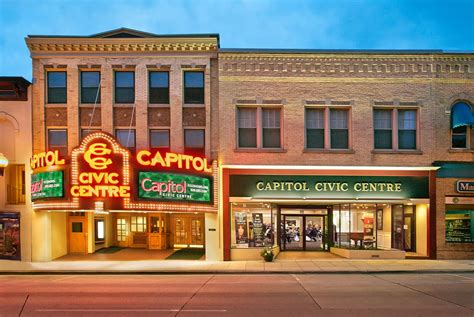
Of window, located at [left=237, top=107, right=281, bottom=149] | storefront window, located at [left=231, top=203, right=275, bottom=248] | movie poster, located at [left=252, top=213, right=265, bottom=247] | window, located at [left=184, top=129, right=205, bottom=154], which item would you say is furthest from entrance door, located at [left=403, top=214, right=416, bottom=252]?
window, located at [left=184, top=129, right=205, bottom=154]

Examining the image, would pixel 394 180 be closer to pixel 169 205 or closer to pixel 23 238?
pixel 169 205

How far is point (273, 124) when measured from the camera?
2103 cm

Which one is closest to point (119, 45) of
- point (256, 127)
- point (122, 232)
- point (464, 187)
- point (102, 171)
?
point (102, 171)

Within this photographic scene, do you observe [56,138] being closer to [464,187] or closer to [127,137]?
[127,137]

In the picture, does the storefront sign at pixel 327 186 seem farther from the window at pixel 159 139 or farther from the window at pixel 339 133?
the window at pixel 159 139

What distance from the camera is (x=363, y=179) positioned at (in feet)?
67.8

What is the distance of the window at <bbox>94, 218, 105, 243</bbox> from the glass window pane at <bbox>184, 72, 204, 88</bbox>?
411 inches

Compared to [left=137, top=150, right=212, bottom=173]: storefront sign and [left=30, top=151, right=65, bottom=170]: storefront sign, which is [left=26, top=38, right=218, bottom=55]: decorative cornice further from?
[left=137, top=150, right=212, bottom=173]: storefront sign

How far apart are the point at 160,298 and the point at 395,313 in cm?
679

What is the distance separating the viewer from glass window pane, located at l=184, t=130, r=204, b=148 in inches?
830

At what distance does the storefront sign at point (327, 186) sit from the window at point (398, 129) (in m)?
1.85

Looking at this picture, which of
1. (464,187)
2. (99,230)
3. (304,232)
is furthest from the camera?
(99,230)

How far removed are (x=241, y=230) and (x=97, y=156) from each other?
331 inches

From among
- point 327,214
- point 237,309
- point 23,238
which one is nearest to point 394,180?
point 327,214
